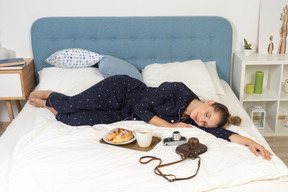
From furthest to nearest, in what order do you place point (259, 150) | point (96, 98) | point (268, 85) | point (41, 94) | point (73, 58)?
point (268, 85) → point (73, 58) → point (41, 94) → point (96, 98) → point (259, 150)

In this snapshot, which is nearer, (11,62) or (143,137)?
(143,137)

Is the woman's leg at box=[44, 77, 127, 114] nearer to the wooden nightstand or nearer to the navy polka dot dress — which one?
the navy polka dot dress

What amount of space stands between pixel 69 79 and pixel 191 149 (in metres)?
1.34

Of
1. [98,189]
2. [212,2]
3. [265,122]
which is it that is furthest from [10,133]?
[265,122]

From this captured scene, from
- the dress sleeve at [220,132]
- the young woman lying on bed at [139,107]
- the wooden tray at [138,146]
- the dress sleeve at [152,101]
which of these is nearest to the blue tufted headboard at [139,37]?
the young woman lying on bed at [139,107]

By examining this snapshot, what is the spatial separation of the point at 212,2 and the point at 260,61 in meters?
0.66

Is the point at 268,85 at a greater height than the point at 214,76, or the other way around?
the point at 214,76

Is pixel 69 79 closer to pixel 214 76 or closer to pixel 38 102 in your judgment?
pixel 38 102

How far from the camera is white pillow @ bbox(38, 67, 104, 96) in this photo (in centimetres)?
265

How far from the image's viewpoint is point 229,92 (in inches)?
113

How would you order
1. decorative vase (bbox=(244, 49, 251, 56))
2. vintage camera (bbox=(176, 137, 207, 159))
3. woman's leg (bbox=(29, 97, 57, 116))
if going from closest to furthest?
vintage camera (bbox=(176, 137, 207, 159))
woman's leg (bbox=(29, 97, 57, 116))
decorative vase (bbox=(244, 49, 251, 56))

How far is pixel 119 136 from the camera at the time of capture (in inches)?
74.8

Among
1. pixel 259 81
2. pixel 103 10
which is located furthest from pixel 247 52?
pixel 103 10

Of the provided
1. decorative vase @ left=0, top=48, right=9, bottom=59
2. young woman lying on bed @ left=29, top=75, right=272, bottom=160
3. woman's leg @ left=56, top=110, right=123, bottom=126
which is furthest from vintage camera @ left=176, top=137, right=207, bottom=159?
decorative vase @ left=0, top=48, right=9, bottom=59
